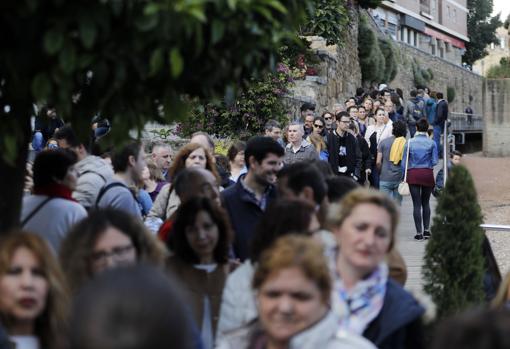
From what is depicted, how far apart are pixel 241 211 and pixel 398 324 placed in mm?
2829

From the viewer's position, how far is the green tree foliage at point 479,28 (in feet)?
289

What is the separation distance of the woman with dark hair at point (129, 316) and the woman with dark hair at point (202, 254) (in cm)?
337

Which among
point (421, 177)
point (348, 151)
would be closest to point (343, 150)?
point (348, 151)

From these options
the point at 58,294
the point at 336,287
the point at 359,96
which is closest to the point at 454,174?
the point at 336,287

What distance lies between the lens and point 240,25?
393 cm

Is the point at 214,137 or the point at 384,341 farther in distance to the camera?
the point at 214,137

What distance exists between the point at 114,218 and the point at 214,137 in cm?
1474

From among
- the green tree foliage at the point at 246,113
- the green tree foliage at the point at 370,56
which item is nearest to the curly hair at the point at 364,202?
the green tree foliage at the point at 246,113

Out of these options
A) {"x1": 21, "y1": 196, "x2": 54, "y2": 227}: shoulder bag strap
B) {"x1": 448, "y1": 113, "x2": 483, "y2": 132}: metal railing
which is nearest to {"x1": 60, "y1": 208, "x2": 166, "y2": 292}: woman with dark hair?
{"x1": 21, "y1": 196, "x2": 54, "y2": 227}: shoulder bag strap

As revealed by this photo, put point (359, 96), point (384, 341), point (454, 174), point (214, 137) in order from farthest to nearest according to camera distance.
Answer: point (359, 96) < point (214, 137) < point (454, 174) < point (384, 341)

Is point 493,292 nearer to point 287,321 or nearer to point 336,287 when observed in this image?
point 336,287

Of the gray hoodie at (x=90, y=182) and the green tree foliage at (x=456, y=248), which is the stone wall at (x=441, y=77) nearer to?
the gray hoodie at (x=90, y=182)

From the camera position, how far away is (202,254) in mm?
5668

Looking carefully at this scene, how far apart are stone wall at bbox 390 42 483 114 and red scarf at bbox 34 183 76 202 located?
36.1 metres
